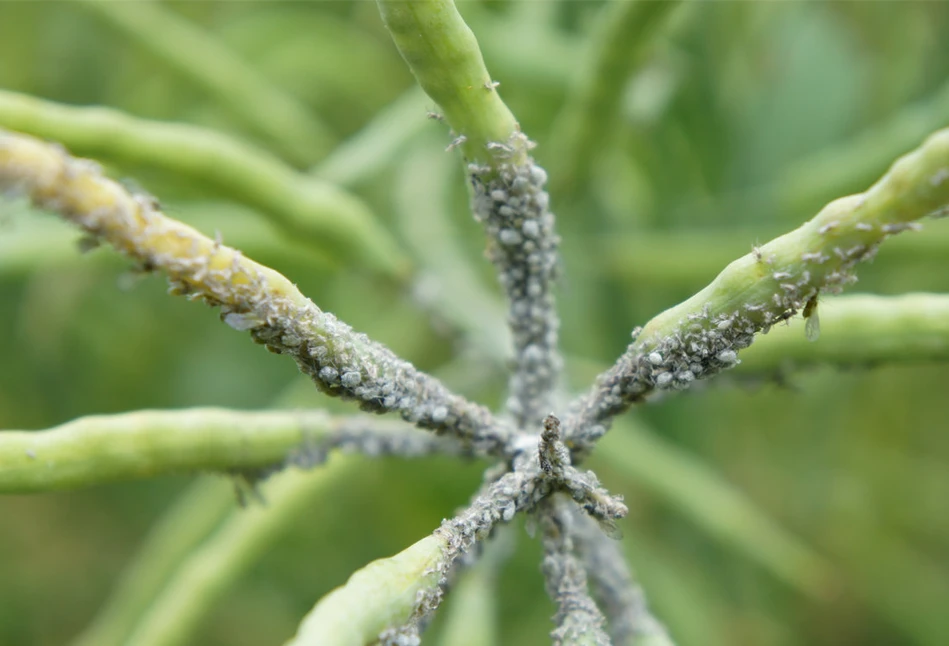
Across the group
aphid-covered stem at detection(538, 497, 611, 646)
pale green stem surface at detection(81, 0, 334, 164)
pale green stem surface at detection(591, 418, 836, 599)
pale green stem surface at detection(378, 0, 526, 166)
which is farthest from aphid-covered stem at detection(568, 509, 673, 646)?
pale green stem surface at detection(81, 0, 334, 164)

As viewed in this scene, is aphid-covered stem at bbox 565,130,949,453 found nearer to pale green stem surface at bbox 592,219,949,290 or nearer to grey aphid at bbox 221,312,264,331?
grey aphid at bbox 221,312,264,331

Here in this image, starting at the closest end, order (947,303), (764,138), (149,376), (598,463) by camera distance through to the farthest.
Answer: (947,303) < (598,463) < (764,138) < (149,376)

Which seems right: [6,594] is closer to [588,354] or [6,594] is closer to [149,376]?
[149,376]

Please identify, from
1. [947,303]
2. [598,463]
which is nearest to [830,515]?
[598,463]

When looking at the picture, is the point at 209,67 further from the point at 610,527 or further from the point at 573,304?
the point at 610,527

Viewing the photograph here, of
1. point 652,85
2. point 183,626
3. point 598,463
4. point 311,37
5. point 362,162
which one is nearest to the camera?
point 183,626

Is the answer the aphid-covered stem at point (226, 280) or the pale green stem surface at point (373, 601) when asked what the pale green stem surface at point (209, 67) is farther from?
the pale green stem surface at point (373, 601)
